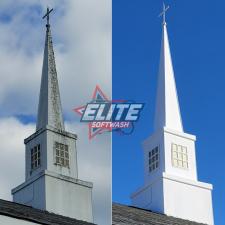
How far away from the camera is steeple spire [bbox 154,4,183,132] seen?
24797 mm

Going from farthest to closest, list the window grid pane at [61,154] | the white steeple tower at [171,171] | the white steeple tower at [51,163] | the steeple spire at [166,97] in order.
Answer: the steeple spire at [166,97], the white steeple tower at [171,171], the window grid pane at [61,154], the white steeple tower at [51,163]

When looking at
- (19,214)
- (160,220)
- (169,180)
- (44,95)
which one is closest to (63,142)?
(44,95)

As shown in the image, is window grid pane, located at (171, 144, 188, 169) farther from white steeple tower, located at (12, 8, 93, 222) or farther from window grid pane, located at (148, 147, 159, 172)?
white steeple tower, located at (12, 8, 93, 222)

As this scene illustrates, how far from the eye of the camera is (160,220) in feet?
69.2

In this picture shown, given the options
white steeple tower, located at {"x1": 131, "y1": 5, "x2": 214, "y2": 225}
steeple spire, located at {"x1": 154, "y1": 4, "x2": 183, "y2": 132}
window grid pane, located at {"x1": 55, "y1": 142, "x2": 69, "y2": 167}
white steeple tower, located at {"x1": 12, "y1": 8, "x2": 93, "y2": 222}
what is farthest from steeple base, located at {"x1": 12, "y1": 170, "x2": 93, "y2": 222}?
steeple spire, located at {"x1": 154, "y1": 4, "x2": 183, "y2": 132}

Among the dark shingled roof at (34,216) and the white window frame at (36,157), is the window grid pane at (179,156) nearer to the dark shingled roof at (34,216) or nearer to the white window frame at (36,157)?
the white window frame at (36,157)

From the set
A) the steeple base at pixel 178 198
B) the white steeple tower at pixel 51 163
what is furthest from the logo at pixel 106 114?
the steeple base at pixel 178 198

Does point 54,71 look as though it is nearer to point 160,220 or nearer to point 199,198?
point 160,220

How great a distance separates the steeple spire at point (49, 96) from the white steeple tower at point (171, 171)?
457cm

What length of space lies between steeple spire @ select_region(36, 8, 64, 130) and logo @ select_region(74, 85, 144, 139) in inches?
55.8

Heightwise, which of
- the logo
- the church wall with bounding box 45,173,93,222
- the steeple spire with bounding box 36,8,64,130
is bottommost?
the church wall with bounding box 45,173,93,222

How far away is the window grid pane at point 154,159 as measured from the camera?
24578 millimetres

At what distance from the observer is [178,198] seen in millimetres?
23969

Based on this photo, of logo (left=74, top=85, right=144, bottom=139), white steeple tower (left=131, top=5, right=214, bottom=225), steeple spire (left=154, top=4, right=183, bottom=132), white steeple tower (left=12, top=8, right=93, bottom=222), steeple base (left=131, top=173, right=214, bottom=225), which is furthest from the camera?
steeple spire (left=154, top=4, right=183, bottom=132)
